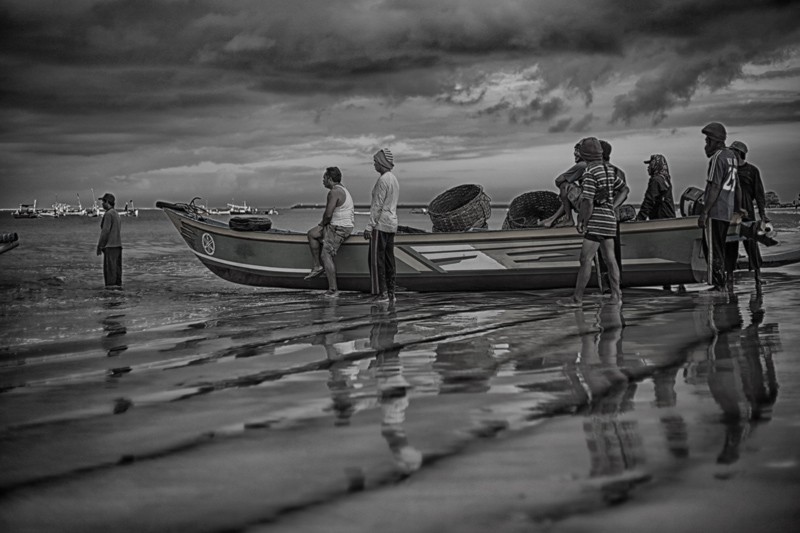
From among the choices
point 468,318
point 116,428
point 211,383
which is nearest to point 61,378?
point 211,383

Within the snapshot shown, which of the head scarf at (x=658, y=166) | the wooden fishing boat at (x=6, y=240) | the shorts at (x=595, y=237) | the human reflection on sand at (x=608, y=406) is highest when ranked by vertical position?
the head scarf at (x=658, y=166)

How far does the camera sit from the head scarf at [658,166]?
12.2m

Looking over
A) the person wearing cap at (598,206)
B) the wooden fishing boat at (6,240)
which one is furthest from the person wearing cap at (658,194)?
the wooden fishing boat at (6,240)

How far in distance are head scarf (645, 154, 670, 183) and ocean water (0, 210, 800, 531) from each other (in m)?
3.93

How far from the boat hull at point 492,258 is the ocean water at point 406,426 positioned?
333cm

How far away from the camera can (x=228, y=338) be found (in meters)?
8.05

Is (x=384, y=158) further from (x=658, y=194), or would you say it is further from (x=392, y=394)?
(x=392, y=394)

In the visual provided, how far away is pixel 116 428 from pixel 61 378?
1874 millimetres

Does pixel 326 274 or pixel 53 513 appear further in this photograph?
pixel 326 274

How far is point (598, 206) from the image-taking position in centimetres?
1026

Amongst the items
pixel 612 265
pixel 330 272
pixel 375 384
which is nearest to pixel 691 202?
pixel 612 265

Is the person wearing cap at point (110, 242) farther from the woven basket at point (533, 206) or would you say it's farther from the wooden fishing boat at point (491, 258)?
the woven basket at point (533, 206)

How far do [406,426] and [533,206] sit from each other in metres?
10.2

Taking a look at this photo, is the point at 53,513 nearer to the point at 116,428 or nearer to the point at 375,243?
the point at 116,428
